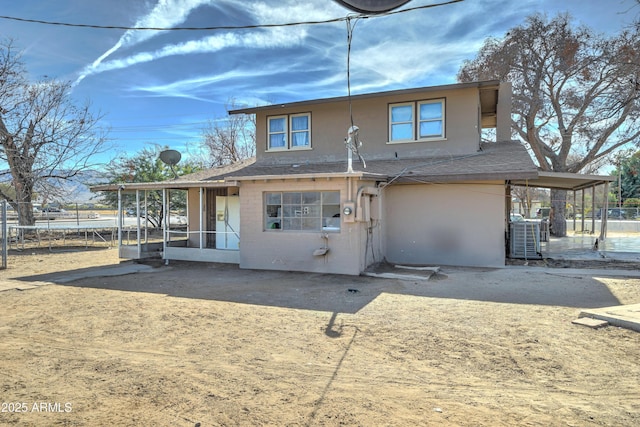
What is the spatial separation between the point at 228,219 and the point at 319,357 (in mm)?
10411

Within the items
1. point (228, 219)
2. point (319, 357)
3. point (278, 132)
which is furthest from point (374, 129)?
point (319, 357)

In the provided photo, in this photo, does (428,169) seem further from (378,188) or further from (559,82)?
(559,82)

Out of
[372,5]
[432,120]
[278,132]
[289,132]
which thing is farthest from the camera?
[278,132]

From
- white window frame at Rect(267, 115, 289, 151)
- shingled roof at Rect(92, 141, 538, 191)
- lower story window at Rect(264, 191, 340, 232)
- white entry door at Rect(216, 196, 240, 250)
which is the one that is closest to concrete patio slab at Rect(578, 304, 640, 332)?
shingled roof at Rect(92, 141, 538, 191)

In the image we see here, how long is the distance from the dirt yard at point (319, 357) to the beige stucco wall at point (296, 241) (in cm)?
163

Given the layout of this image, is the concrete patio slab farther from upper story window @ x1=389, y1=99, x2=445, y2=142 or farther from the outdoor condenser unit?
upper story window @ x1=389, y1=99, x2=445, y2=142

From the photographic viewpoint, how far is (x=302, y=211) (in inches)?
420

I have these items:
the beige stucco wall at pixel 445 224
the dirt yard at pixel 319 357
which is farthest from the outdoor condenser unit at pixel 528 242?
the dirt yard at pixel 319 357

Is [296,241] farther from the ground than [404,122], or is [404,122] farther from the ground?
[404,122]

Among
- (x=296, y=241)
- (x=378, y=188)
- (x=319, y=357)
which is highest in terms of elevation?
(x=378, y=188)

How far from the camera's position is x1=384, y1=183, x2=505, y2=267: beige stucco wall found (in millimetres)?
10891

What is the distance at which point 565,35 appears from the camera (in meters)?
20.1

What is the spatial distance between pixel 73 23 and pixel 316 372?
35.1 ft

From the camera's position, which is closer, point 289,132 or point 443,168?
point 443,168
